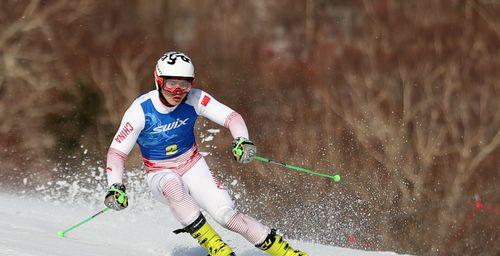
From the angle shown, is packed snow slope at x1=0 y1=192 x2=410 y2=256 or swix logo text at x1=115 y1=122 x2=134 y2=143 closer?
swix logo text at x1=115 y1=122 x2=134 y2=143

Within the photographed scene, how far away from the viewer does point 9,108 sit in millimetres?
42219

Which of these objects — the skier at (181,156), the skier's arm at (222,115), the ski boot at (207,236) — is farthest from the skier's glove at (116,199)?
the skier's arm at (222,115)

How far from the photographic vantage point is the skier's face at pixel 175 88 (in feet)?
23.2

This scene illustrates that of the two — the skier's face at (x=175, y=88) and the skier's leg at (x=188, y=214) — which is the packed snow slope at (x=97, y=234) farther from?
the skier's face at (x=175, y=88)

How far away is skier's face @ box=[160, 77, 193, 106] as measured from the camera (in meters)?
7.08

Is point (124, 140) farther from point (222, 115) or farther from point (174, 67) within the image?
point (222, 115)

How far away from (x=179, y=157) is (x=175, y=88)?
0.71 m

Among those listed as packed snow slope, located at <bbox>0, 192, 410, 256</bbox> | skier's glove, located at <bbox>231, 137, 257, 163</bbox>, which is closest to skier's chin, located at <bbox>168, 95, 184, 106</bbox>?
skier's glove, located at <bbox>231, 137, 257, 163</bbox>

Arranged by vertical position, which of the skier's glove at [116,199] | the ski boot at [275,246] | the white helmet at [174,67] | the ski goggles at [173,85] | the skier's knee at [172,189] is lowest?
the ski boot at [275,246]

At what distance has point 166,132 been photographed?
7.33 meters

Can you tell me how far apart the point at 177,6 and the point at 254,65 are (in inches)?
223

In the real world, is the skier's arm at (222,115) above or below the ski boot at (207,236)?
above

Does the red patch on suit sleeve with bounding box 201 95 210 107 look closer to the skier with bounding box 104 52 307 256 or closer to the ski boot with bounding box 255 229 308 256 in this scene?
the skier with bounding box 104 52 307 256

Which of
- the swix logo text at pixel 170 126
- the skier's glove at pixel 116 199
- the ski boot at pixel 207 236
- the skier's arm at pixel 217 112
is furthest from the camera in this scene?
the skier's arm at pixel 217 112
